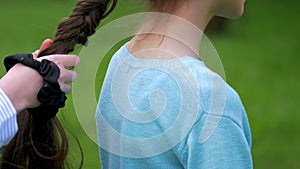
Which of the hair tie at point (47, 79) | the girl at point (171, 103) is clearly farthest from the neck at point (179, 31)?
the hair tie at point (47, 79)

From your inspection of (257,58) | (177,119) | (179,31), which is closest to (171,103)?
(177,119)

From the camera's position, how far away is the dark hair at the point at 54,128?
6.56 feet

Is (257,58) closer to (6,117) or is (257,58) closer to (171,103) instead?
(171,103)

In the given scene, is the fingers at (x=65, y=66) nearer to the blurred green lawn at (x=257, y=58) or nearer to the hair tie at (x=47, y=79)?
the hair tie at (x=47, y=79)

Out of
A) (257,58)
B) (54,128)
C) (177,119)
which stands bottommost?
(257,58)

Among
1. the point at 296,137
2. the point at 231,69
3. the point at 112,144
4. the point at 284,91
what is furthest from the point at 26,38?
the point at 112,144

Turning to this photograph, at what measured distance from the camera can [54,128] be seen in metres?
2.06

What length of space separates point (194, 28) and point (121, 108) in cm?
26

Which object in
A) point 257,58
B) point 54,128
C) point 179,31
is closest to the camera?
point 179,31

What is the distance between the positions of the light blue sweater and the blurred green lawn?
0.26 metres

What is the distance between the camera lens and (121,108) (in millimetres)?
1982

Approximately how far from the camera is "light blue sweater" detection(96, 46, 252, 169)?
1.79 meters

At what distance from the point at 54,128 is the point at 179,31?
405mm

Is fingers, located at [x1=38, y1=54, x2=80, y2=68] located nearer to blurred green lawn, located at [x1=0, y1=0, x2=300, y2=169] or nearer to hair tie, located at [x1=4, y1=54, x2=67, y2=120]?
hair tie, located at [x1=4, y1=54, x2=67, y2=120]
